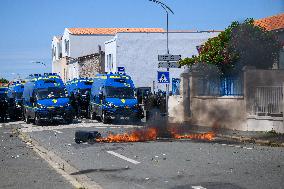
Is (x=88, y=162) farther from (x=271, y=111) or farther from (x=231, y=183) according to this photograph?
(x=271, y=111)

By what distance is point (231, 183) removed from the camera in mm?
10125

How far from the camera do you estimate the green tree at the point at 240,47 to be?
36156 mm

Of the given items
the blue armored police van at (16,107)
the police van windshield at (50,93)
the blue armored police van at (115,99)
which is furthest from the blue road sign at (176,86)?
the blue armored police van at (16,107)

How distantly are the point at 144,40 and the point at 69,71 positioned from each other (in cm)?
2656

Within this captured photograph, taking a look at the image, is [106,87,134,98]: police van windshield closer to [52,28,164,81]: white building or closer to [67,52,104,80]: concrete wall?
[67,52,104,80]: concrete wall

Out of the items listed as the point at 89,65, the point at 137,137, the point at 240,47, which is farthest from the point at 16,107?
the point at 89,65

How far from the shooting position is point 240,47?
3766cm

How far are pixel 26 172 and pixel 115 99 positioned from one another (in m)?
18.3

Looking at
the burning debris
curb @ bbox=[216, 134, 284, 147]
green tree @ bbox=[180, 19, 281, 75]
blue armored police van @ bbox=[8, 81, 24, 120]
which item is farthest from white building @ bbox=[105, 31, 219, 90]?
curb @ bbox=[216, 134, 284, 147]

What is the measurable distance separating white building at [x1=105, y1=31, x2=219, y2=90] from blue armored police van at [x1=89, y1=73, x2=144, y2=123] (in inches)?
882

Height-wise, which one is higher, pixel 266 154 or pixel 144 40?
pixel 144 40

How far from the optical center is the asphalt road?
10471 millimetres

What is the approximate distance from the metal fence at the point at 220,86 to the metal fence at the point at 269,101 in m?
1.44

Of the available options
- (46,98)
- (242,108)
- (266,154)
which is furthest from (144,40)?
(266,154)
